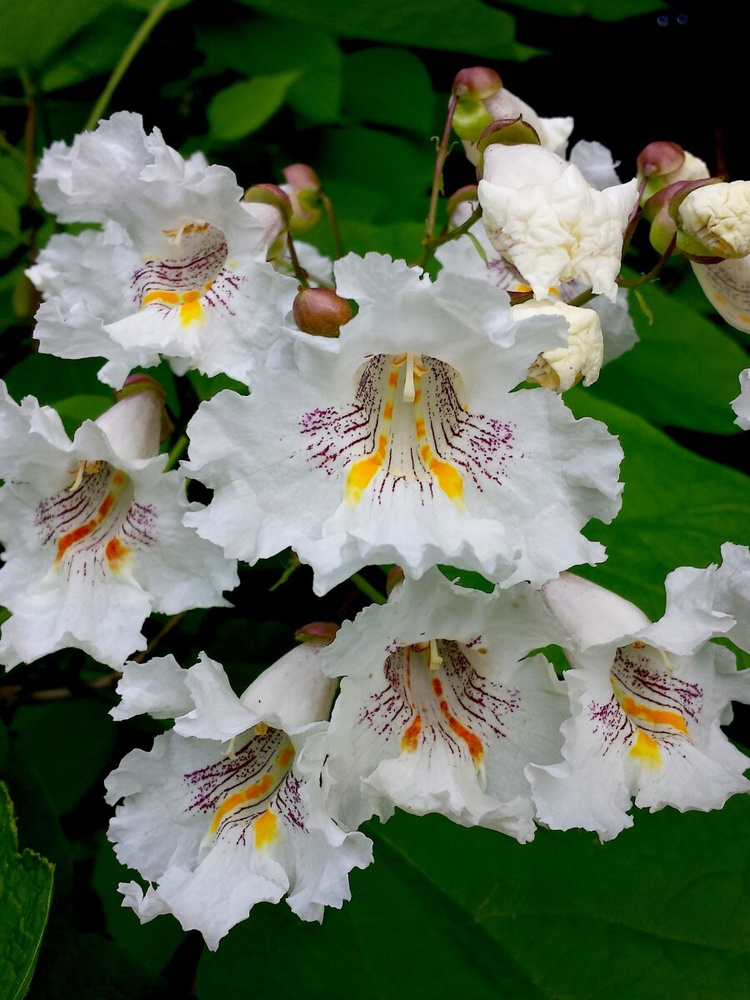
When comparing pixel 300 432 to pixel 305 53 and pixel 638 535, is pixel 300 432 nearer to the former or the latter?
pixel 638 535

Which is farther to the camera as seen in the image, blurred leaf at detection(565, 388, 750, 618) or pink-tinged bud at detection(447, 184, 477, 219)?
pink-tinged bud at detection(447, 184, 477, 219)

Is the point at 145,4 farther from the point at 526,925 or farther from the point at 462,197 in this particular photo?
the point at 526,925

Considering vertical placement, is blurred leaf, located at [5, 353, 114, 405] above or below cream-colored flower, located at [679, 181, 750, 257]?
below

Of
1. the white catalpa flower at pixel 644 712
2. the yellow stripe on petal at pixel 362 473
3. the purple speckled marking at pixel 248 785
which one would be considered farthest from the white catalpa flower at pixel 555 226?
the purple speckled marking at pixel 248 785

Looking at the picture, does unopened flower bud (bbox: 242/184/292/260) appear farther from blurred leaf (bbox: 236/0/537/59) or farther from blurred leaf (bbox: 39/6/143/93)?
blurred leaf (bbox: 39/6/143/93)

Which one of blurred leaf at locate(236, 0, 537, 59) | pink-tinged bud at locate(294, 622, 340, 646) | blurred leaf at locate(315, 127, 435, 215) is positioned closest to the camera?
pink-tinged bud at locate(294, 622, 340, 646)

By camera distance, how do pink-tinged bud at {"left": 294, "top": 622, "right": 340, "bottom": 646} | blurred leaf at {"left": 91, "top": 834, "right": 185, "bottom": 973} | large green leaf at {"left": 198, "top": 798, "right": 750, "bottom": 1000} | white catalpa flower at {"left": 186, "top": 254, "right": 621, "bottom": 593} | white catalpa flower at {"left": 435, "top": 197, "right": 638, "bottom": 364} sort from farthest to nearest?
white catalpa flower at {"left": 435, "top": 197, "right": 638, "bottom": 364} → blurred leaf at {"left": 91, "top": 834, "right": 185, "bottom": 973} → large green leaf at {"left": 198, "top": 798, "right": 750, "bottom": 1000} → pink-tinged bud at {"left": 294, "top": 622, "right": 340, "bottom": 646} → white catalpa flower at {"left": 186, "top": 254, "right": 621, "bottom": 593}

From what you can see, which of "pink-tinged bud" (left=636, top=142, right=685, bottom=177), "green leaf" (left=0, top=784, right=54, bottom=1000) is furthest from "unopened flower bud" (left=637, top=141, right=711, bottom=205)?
"green leaf" (left=0, top=784, right=54, bottom=1000)

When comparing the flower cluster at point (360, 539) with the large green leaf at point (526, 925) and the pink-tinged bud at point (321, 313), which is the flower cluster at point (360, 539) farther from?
the large green leaf at point (526, 925)
